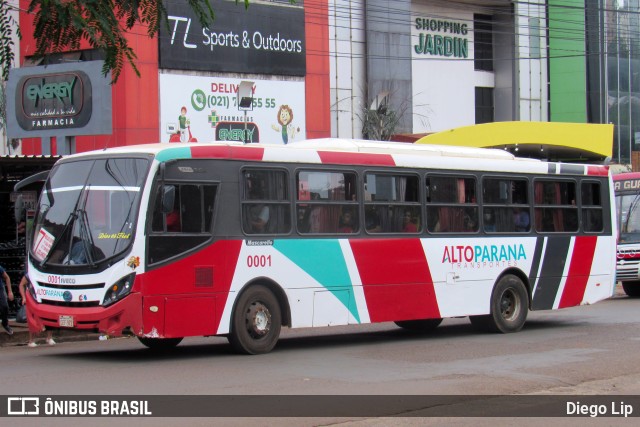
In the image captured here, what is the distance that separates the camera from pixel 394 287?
15.5 metres

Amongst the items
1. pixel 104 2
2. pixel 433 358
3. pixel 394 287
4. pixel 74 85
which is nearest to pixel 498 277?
pixel 394 287

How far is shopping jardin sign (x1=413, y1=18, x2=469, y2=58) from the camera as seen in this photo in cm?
4406

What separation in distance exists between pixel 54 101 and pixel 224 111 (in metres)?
11.6

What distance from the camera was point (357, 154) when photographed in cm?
1521

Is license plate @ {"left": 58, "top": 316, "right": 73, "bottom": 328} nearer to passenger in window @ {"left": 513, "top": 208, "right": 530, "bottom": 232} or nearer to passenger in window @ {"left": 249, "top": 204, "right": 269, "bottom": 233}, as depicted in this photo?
passenger in window @ {"left": 249, "top": 204, "right": 269, "bottom": 233}

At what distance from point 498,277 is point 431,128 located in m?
27.4

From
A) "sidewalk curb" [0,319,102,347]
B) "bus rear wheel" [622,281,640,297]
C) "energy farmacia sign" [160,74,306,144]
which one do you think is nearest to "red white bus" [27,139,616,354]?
"sidewalk curb" [0,319,102,347]

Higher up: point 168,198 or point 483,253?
point 168,198

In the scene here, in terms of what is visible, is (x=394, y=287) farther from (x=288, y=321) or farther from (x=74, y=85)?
(x=74, y=85)

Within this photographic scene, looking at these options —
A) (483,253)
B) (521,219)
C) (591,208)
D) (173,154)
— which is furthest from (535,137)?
(173,154)

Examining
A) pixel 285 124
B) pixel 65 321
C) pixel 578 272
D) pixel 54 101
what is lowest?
pixel 65 321

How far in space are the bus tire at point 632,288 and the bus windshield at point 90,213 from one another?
17043mm

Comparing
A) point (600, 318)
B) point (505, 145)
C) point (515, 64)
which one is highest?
point (515, 64)

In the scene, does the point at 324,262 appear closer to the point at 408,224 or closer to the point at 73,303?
the point at 408,224
